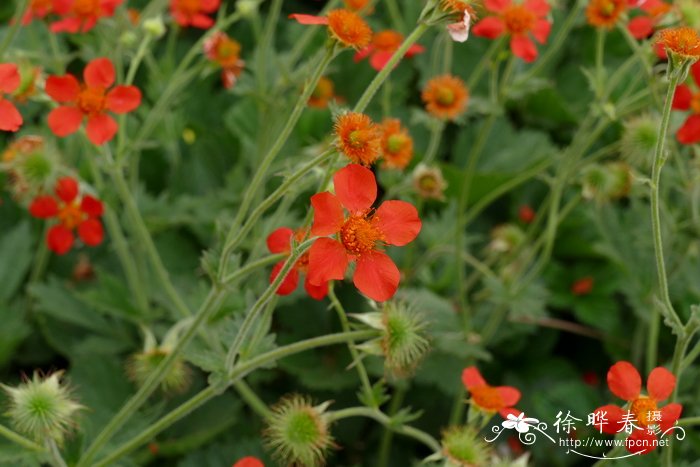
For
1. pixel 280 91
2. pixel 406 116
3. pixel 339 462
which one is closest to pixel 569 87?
pixel 406 116

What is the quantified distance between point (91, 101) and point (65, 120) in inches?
2.3

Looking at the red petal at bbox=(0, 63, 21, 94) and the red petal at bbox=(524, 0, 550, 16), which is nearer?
the red petal at bbox=(0, 63, 21, 94)

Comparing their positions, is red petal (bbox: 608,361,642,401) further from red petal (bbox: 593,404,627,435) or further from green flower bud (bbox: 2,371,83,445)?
green flower bud (bbox: 2,371,83,445)

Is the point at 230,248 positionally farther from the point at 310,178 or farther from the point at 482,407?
the point at 482,407

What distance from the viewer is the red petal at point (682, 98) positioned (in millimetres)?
1635

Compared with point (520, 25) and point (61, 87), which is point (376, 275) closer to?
point (61, 87)

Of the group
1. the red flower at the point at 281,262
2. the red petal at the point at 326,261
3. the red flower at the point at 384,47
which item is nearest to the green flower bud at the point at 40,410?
the red flower at the point at 281,262

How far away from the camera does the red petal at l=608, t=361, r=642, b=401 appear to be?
4.14 ft

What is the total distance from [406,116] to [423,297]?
0.72 meters

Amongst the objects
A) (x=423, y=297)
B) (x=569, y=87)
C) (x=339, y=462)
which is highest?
(x=569, y=87)

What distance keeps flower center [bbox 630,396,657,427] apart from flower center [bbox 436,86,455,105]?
0.84 m

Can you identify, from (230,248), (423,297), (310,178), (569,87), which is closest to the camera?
(230,248)

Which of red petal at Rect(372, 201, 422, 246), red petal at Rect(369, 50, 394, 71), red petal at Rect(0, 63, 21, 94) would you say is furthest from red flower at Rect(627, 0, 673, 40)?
red petal at Rect(0, 63, 21, 94)

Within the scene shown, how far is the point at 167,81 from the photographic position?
221 cm
